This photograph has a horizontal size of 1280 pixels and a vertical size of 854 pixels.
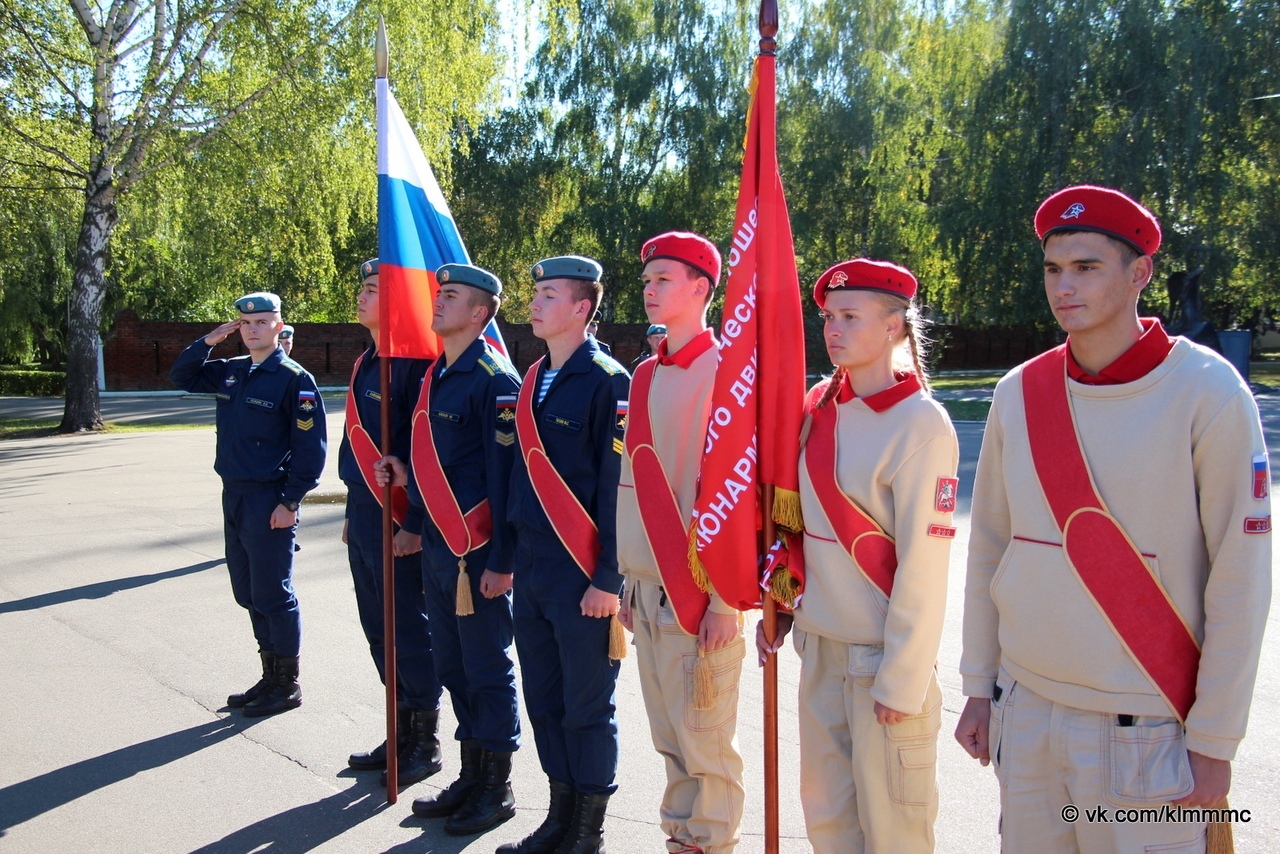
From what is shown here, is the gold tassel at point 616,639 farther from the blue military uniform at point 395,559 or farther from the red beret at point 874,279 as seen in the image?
the red beret at point 874,279

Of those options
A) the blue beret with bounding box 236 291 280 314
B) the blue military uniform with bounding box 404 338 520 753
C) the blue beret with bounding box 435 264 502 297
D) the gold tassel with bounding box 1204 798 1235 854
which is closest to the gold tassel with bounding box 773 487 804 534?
the gold tassel with bounding box 1204 798 1235 854

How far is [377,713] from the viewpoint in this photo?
17.4ft

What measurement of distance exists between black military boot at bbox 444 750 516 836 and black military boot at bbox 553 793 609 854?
0.40 metres

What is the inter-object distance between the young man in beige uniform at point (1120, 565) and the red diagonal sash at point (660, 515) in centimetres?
106

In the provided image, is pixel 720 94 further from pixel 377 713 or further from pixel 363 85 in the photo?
pixel 377 713

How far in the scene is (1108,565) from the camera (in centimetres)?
232

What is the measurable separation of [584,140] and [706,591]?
32.6 m

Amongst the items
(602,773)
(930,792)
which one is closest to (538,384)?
(602,773)

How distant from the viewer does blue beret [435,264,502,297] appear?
445 centimetres

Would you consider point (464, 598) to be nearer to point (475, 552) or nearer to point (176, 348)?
point (475, 552)

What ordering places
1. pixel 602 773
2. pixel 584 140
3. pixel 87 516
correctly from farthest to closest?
pixel 584 140, pixel 87 516, pixel 602 773

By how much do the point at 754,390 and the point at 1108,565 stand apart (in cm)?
116

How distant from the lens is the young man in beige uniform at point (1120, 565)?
2201mm

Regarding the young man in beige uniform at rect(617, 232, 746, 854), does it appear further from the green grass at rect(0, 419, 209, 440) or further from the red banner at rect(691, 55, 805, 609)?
the green grass at rect(0, 419, 209, 440)
